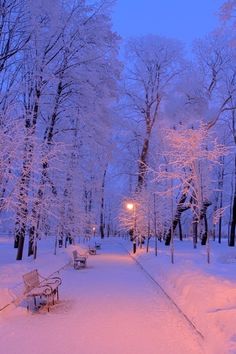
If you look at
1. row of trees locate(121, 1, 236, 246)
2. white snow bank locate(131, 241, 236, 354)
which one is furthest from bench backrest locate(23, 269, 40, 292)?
row of trees locate(121, 1, 236, 246)

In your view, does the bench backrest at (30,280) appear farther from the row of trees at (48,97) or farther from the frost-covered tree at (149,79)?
the frost-covered tree at (149,79)

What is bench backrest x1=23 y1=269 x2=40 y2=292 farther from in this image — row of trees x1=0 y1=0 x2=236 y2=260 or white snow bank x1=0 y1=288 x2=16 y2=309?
row of trees x1=0 y1=0 x2=236 y2=260

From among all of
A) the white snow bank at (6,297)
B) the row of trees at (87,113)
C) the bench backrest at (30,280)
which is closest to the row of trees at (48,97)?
the row of trees at (87,113)

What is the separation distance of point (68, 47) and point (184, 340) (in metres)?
18.6

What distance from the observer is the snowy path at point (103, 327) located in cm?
784

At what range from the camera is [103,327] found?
31.1 ft

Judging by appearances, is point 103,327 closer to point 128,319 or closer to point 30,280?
point 128,319

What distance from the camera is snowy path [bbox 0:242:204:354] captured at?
25.7 feet

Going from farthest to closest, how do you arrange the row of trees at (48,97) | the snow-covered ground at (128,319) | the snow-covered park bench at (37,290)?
the row of trees at (48,97) < the snow-covered park bench at (37,290) < the snow-covered ground at (128,319)

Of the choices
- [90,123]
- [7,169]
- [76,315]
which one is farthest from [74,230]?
[76,315]

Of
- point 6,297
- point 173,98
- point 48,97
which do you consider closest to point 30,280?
point 6,297

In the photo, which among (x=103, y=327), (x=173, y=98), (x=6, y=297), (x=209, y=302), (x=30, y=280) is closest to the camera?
(x=103, y=327)

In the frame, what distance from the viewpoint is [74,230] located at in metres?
35.5

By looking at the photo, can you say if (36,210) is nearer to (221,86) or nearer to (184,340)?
(184,340)
